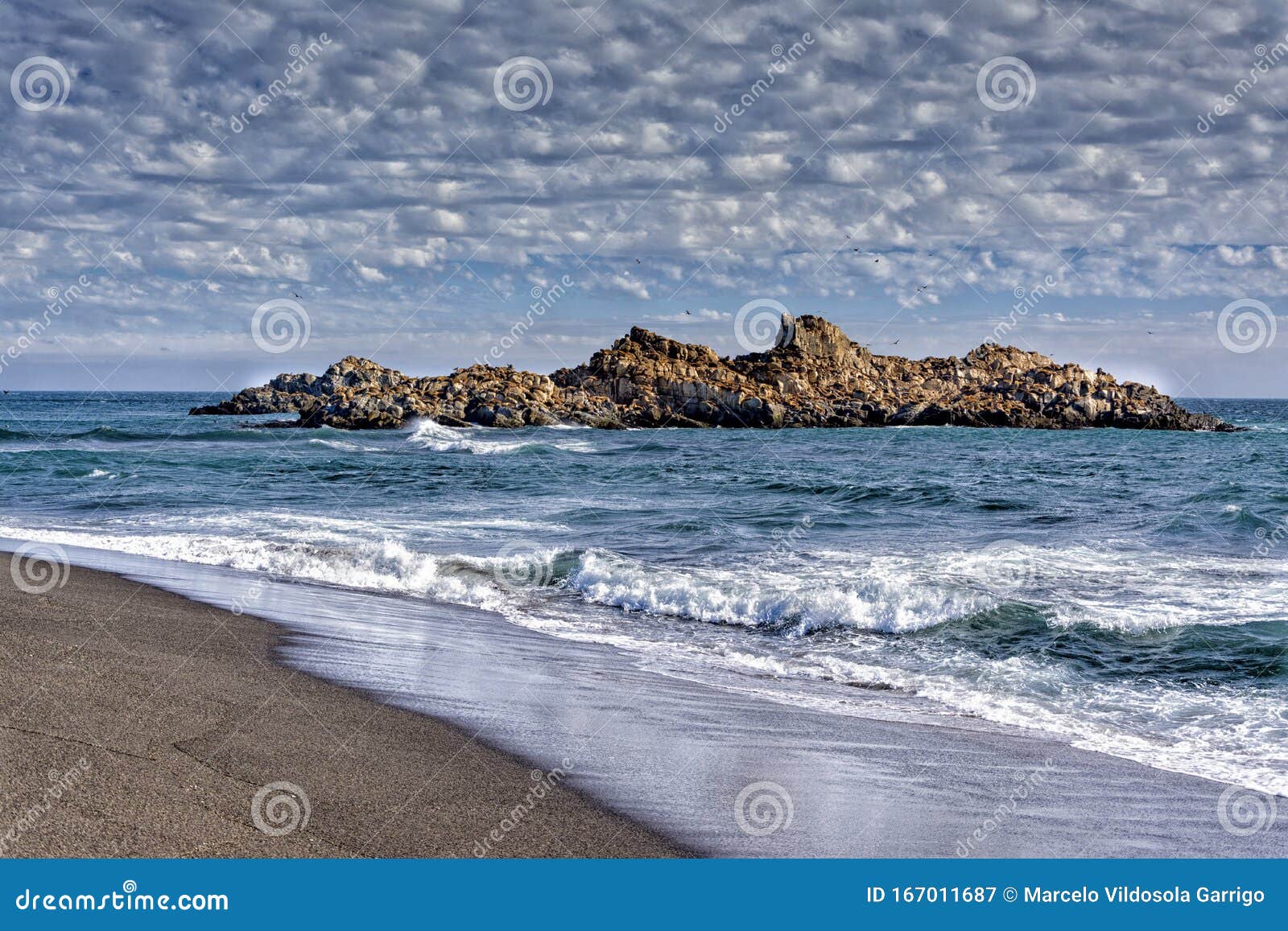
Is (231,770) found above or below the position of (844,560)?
below

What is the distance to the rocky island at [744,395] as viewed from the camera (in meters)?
71.6

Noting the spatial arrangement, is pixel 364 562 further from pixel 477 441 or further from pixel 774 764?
pixel 477 441

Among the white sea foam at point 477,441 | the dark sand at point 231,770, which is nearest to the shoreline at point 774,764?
the dark sand at point 231,770

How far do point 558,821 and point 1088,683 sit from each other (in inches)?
217

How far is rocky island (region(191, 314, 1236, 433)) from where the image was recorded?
71.6m

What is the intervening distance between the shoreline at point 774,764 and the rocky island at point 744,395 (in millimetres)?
62067

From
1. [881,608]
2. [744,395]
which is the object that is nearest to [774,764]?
[881,608]

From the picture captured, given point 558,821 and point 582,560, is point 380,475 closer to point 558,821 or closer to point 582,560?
point 582,560

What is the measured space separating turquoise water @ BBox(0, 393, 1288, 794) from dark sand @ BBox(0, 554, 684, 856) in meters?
3.15

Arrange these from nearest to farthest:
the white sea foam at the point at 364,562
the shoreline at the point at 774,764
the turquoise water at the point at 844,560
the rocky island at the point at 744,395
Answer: the shoreline at the point at 774,764
the turquoise water at the point at 844,560
the white sea foam at the point at 364,562
the rocky island at the point at 744,395

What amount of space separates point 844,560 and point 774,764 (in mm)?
8731

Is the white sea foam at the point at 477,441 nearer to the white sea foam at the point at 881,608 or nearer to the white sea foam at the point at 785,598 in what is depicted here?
the white sea foam at the point at 881,608

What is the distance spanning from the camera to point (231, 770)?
5.11 m

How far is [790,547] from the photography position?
15.8 meters
